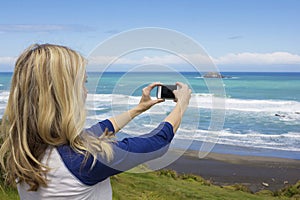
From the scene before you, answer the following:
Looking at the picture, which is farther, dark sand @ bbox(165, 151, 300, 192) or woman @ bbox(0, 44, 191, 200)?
dark sand @ bbox(165, 151, 300, 192)

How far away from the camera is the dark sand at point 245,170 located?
42.9 ft

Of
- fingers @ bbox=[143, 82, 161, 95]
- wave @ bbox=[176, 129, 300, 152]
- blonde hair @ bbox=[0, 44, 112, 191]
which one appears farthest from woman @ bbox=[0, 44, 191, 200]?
wave @ bbox=[176, 129, 300, 152]

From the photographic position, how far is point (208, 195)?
27.1ft

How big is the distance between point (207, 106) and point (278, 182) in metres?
12.2

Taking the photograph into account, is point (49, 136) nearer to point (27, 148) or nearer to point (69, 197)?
point (27, 148)

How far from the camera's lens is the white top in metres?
1.58

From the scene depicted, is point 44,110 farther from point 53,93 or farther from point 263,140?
point 263,140

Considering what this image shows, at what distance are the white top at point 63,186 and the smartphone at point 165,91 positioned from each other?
1.26 feet

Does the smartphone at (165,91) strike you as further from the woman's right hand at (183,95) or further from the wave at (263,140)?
the wave at (263,140)

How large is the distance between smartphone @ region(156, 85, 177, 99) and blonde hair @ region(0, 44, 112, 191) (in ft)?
0.85

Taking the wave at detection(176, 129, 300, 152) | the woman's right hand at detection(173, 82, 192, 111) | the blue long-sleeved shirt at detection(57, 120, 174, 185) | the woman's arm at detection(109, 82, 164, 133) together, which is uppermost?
the woman's right hand at detection(173, 82, 192, 111)

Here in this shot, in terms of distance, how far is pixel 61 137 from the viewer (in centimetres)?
A: 155

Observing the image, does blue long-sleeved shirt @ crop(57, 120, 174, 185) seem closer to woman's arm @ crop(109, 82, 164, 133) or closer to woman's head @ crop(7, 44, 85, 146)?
woman's head @ crop(7, 44, 85, 146)

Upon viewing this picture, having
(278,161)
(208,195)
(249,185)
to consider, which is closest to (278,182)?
(249,185)
